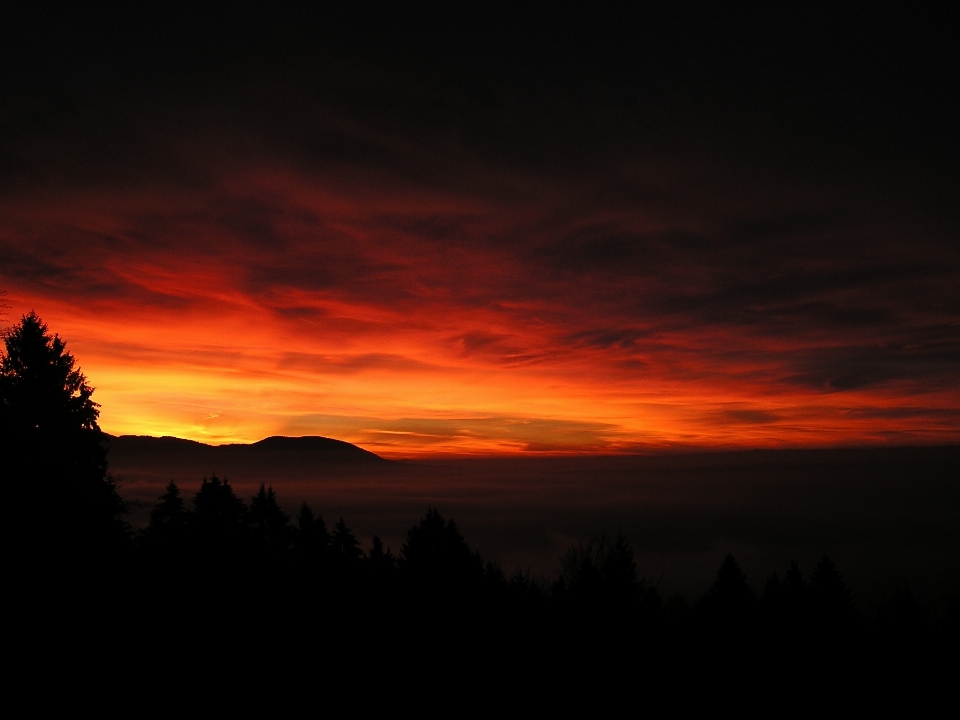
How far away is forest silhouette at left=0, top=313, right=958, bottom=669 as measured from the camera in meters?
22.8

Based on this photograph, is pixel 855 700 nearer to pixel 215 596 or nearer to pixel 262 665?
pixel 262 665

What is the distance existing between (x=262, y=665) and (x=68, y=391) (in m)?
14.2

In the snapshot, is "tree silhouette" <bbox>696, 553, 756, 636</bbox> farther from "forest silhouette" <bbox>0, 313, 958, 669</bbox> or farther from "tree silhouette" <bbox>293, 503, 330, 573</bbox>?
→ "tree silhouette" <bbox>293, 503, 330, 573</bbox>

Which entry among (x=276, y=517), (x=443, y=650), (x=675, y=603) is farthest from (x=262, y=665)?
(x=675, y=603)

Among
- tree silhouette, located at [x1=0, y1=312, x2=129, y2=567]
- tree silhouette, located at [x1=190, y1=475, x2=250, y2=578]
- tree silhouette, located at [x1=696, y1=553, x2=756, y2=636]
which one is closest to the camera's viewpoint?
tree silhouette, located at [x1=0, y1=312, x2=129, y2=567]

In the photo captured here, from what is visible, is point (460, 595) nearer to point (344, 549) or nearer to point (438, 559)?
point (438, 559)

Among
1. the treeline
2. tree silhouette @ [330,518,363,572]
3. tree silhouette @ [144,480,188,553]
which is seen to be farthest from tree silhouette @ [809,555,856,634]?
tree silhouette @ [144,480,188,553]

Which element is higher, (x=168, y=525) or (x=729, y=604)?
(x=168, y=525)

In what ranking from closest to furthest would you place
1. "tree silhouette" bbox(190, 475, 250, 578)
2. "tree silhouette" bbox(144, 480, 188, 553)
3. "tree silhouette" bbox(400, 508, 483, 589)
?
"tree silhouette" bbox(144, 480, 188, 553) → "tree silhouette" bbox(190, 475, 250, 578) → "tree silhouette" bbox(400, 508, 483, 589)

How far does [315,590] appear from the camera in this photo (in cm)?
3953

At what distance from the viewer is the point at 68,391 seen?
2688 cm

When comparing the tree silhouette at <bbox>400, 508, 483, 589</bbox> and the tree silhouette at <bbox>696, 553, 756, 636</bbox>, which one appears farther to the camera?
the tree silhouette at <bbox>400, 508, 483, 589</bbox>

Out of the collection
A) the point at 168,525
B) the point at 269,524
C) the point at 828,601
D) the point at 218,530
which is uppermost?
the point at 168,525

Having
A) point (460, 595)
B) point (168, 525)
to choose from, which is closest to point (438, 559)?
point (460, 595)
